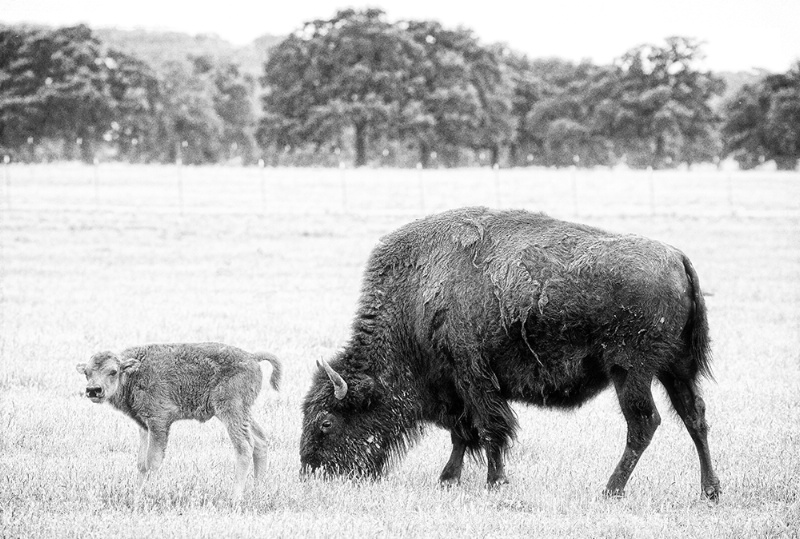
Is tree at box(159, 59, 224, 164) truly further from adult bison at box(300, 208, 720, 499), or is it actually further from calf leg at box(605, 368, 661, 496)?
calf leg at box(605, 368, 661, 496)

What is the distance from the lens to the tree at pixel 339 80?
2783 inches

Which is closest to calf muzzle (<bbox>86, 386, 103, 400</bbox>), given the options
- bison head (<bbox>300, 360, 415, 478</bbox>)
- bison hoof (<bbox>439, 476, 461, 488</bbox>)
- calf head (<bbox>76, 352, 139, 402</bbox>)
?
calf head (<bbox>76, 352, 139, 402</bbox>)

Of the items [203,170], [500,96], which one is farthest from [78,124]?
[500,96]

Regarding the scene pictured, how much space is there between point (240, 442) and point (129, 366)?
108 cm

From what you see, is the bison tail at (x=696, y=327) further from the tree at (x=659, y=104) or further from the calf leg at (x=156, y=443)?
the tree at (x=659, y=104)

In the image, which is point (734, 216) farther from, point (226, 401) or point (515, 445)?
point (226, 401)

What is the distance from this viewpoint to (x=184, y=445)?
8625 mm

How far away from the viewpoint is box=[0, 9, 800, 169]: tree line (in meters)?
71.2

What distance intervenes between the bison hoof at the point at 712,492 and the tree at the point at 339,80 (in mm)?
63680

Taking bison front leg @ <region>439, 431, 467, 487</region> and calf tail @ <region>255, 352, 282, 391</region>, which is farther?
bison front leg @ <region>439, 431, 467, 487</region>

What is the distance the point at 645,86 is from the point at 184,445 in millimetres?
81155

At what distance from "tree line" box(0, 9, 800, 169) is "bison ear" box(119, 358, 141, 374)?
59.8m

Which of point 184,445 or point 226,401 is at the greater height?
point 226,401

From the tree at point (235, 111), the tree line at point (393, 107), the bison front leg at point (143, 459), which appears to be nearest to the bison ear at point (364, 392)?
the bison front leg at point (143, 459)
